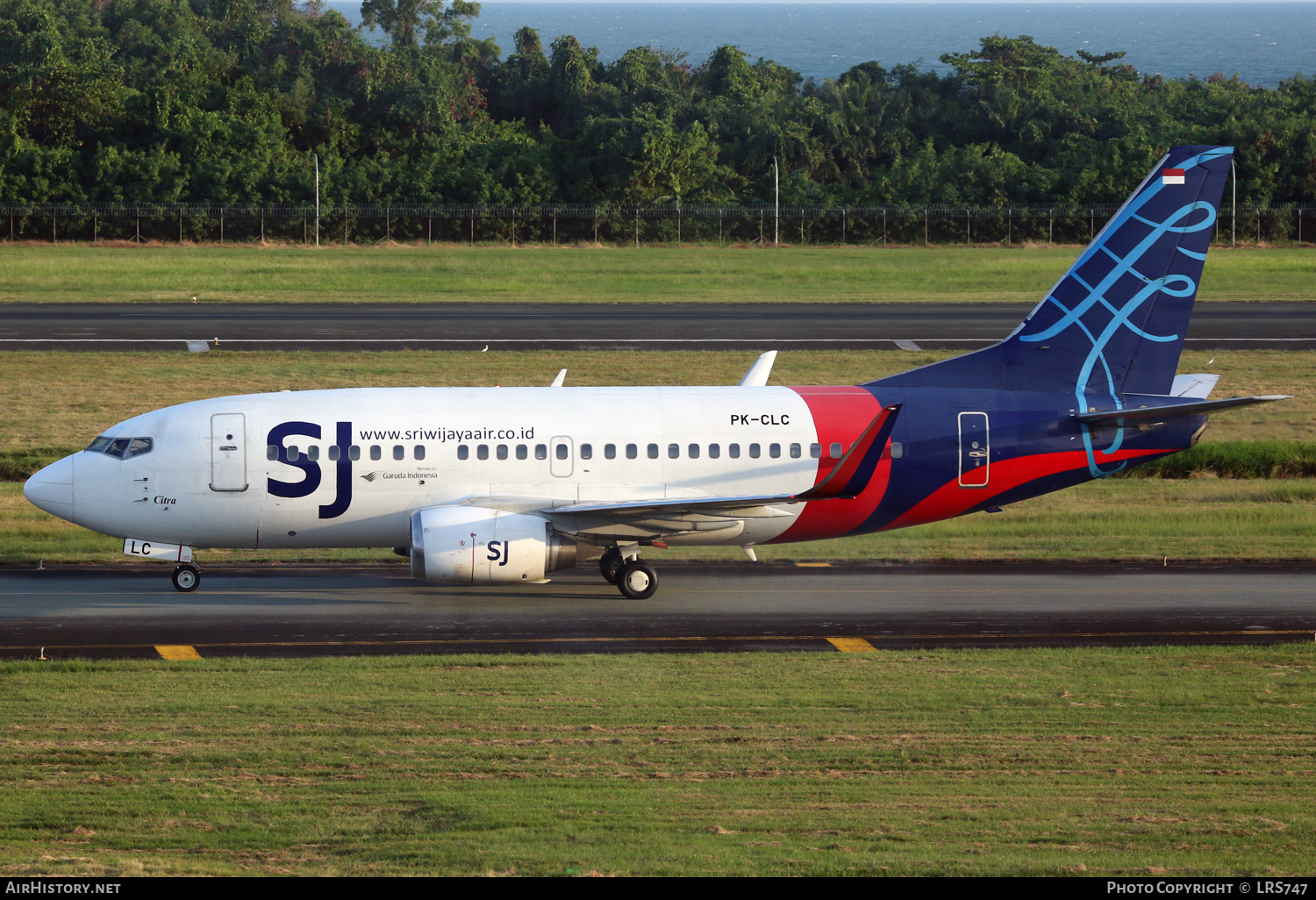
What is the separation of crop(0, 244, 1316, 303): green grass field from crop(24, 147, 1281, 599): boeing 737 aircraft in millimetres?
45360

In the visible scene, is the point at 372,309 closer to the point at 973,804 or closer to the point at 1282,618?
the point at 1282,618

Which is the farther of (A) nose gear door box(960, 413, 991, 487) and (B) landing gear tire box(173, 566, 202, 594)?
(B) landing gear tire box(173, 566, 202, 594)

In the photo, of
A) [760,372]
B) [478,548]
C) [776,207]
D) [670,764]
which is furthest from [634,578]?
[776,207]

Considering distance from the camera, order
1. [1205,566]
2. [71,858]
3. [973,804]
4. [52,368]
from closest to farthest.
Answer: [71,858] → [973,804] → [1205,566] → [52,368]

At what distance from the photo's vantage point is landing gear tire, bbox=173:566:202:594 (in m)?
29.2

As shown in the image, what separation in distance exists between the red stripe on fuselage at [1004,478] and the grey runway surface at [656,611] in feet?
5.92

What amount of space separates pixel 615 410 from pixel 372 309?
43.8m

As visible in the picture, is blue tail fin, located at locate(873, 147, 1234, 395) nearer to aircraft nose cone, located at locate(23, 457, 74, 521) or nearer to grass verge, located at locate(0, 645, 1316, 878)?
grass verge, located at locate(0, 645, 1316, 878)

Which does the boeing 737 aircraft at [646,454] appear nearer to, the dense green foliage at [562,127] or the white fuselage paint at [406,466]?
the white fuselage paint at [406,466]

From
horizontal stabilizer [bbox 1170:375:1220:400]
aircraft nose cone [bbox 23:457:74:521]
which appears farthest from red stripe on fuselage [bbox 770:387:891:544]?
aircraft nose cone [bbox 23:457:74:521]

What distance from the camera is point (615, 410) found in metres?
28.6

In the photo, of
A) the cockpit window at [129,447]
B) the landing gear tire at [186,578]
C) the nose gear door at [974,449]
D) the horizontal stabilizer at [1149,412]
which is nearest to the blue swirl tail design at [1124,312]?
the horizontal stabilizer at [1149,412]

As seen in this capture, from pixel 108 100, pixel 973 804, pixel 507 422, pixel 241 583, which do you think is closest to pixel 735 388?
pixel 507 422

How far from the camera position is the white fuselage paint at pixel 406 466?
1096 inches
